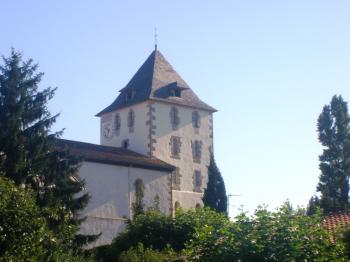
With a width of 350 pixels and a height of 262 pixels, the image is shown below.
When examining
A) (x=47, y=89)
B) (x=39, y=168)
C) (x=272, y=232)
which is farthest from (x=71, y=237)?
(x=272, y=232)

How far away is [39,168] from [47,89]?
3.22 m

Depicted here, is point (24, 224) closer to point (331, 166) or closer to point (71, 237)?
point (71, 237)

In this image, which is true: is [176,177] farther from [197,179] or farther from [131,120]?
[131,120]

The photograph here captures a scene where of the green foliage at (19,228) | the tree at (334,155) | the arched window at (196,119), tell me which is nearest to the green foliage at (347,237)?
the green foliage at (19,228)

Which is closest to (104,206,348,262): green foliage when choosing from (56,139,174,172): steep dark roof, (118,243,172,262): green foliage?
(118,243,172,262): green foliage

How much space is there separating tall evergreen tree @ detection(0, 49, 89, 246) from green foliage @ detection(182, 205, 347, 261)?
14630mm

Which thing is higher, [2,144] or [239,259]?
[2,144]

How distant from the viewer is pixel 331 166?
4694 centimetres

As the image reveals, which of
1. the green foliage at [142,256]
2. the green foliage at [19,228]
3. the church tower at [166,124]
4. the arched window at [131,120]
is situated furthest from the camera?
the arched window at [131,120]

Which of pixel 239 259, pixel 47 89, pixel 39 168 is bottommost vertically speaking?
pixel 239 259

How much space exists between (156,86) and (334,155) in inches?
605

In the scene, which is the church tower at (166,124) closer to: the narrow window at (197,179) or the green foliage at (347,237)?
the narrow window at (197,179)

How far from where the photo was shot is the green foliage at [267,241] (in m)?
14.3

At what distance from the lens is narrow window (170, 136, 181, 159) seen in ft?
183
